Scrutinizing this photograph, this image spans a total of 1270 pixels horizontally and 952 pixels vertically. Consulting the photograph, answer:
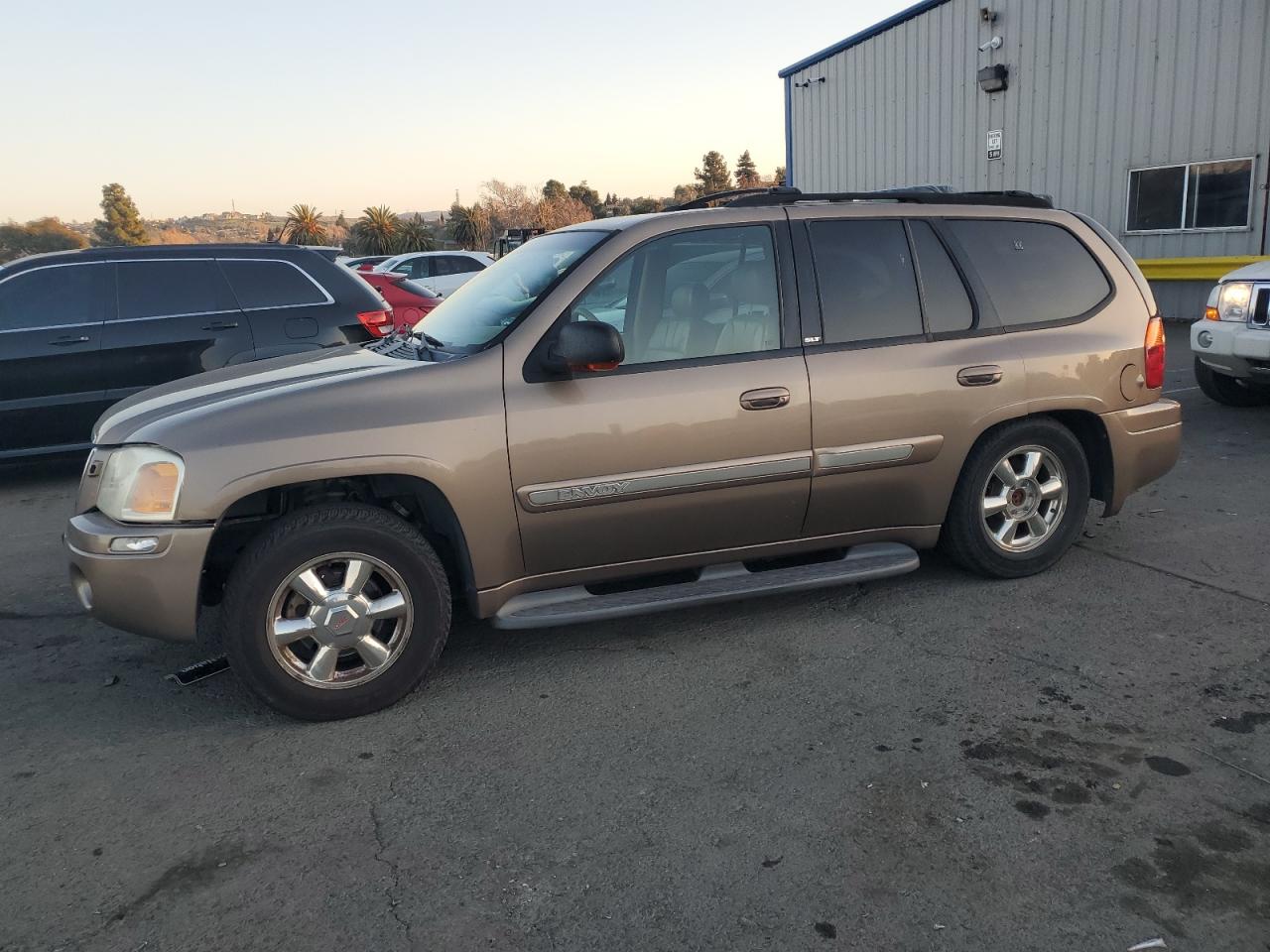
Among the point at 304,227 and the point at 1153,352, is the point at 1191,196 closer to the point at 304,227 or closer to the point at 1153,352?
the point at 1153,352

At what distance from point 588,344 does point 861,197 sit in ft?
5.48

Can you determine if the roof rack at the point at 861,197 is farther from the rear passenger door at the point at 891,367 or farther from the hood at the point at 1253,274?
the hood at the point at 1253,274

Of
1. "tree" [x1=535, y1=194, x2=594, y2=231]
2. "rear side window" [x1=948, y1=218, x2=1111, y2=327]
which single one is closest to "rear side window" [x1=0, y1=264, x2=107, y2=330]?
"rear side window" [x1=948, y1=218, x2=1111, y2=327]

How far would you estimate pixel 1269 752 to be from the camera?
124 inches

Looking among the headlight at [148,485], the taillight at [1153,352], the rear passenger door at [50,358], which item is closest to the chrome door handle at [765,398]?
the taillight at [1153,352]

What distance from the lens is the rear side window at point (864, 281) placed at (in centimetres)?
429

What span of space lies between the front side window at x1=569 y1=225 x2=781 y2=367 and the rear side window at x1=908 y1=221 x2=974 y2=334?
0.75 metres

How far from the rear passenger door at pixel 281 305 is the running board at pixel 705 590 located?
14.8ft

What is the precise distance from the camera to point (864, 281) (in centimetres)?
438

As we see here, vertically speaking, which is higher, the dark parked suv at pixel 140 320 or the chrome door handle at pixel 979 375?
the dark parked suv at pixel 140 320

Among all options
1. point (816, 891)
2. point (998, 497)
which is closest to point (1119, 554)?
point (998, 497)

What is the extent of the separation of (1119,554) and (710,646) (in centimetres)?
234

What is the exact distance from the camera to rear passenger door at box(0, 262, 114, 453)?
7.11 metres

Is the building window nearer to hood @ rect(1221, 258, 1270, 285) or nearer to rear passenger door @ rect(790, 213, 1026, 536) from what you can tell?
hood @ rect(1221, 258, 1270, 285)
